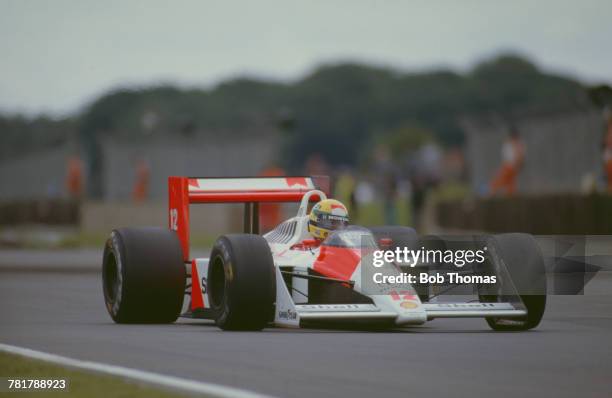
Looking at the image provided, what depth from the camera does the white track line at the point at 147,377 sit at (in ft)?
23.1

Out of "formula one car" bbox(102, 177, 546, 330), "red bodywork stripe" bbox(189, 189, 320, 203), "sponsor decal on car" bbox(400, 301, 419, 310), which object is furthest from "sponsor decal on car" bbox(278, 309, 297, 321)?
"red bodywork stripe" bbox(189, 189, 320, 203)

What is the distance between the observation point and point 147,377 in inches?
304

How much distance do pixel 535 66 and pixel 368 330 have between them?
16525cm

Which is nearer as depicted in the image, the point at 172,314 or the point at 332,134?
the point at 172,314

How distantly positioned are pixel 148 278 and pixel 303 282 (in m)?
1.39

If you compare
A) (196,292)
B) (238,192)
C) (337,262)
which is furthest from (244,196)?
(337,262)

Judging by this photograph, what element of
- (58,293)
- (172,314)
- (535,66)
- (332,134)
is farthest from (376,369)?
(535,66)

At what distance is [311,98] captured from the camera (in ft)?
569

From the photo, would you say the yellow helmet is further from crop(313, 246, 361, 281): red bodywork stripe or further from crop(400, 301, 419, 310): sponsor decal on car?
crop(400, 301, 419, 310): sponsor decal on car

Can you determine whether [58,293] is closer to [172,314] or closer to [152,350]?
[172,314]

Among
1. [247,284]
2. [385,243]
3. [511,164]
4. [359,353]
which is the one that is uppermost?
[385,243]

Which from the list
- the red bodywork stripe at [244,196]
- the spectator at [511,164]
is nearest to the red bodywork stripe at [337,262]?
the red bodywork stripe at [244,196]

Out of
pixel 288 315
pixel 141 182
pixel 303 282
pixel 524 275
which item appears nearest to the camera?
pixel 288 315

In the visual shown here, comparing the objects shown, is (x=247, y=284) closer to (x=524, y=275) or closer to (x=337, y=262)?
(x=337, y=262)
